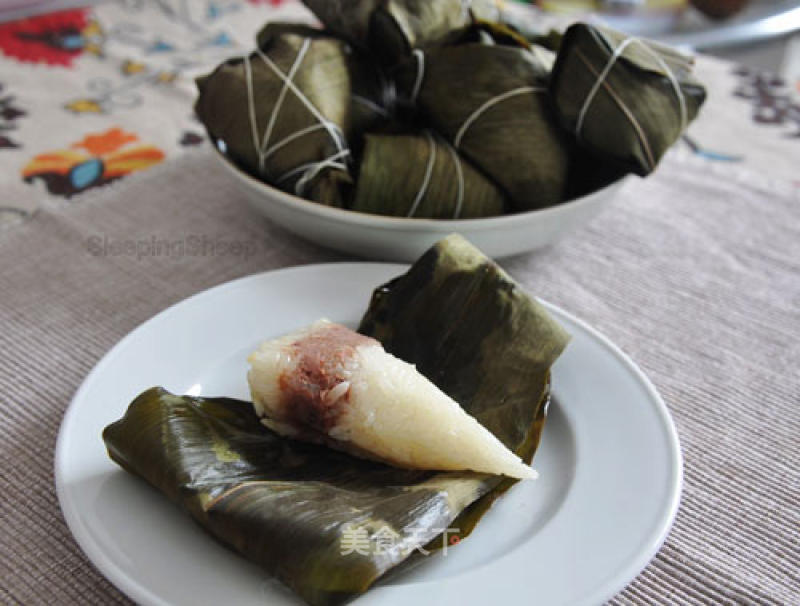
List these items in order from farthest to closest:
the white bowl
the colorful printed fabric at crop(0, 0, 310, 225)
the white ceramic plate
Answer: the colorful printed fabric at crop(0, 0, 310, 225) → the white bowl → the white ceramic plate

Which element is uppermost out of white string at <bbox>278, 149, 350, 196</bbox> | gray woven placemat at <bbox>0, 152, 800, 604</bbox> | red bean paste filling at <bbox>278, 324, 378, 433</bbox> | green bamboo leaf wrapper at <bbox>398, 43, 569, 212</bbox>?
green bamboo leaf wrapper at <bbox>398, 43, 569, 212</bbox>

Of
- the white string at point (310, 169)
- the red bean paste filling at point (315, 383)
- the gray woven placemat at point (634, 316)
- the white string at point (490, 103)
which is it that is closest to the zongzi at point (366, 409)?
the red bean paste filling at point (315, 383)

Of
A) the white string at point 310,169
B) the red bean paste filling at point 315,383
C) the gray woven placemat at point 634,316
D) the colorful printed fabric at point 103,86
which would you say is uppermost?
the white string at point 310,169

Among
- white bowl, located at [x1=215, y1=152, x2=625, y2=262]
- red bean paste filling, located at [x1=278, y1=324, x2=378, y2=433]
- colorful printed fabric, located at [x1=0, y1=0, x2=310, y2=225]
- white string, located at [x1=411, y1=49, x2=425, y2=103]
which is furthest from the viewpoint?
colorful printed fabric, located at [x1=0, y1=0, x2=310, y2=225]

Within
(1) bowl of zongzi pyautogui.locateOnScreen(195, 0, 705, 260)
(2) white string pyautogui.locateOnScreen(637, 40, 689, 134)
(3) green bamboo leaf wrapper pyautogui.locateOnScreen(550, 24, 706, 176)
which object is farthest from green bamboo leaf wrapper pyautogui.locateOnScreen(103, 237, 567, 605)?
(2) white string pyautogui.locateOnScreen(637, 40, 689, 134)

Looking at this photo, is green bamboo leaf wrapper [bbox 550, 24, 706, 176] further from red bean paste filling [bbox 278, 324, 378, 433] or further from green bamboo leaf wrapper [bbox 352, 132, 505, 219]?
red bean paste filling [bbox 278, 324, 378, 433]

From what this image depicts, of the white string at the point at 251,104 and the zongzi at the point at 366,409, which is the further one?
the white string at the point at 251,104

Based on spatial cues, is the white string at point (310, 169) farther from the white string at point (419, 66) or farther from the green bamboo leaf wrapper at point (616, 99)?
the green bamboo leaf wrapper at point (616, 99)
